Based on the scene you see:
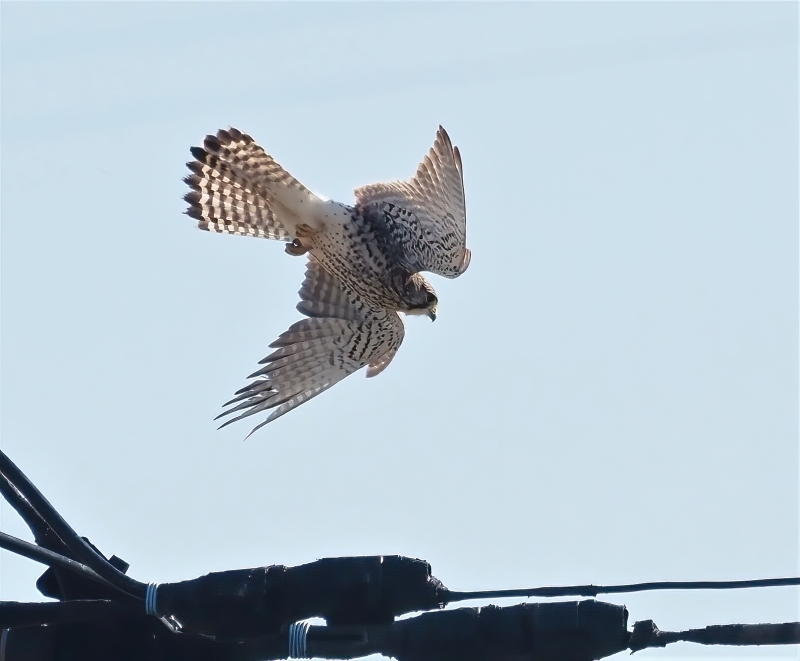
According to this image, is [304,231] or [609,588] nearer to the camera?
[609,588]

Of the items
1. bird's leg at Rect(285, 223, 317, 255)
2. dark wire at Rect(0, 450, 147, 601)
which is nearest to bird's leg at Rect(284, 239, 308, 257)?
bird's leg at Rect(285, 223, 317, 255)

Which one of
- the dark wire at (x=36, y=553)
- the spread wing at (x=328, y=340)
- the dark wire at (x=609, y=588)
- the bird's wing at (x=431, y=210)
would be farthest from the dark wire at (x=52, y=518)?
the bird's wing at (x=431, y=210)

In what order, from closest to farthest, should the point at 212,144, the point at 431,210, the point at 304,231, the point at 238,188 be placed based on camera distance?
the point at 212,144 → the point at 238,188 → the point at 304,231 → the point at 431,210

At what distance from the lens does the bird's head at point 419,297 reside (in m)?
10.7

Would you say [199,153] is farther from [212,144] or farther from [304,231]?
[304,231]

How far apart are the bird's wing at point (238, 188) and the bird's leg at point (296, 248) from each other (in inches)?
4.8

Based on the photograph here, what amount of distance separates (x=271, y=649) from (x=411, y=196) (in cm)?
659

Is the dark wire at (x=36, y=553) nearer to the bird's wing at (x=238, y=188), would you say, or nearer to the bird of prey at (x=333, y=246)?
the bird of prey at (x=333, y=246)

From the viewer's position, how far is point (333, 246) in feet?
35.0

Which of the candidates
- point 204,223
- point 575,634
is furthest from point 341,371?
point 575,634

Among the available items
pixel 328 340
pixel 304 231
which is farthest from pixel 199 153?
pixel 328 340

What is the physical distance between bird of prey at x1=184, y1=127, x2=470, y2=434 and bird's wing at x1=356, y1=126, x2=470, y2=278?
10mm

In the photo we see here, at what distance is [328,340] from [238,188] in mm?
1231

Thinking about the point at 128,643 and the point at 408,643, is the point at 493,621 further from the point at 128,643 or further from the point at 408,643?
the point at 128,643
